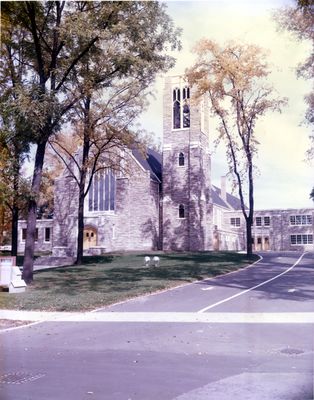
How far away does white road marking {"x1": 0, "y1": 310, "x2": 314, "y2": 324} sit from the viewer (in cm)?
917

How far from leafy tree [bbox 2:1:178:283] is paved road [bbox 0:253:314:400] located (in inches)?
248

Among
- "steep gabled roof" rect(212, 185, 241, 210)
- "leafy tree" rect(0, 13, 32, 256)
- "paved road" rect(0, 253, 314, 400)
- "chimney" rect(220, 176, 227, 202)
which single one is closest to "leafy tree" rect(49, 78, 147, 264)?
"leafy tree" rect(0, 13, 32, 256)

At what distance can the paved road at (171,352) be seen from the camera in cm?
483

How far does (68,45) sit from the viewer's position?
49.9 ft

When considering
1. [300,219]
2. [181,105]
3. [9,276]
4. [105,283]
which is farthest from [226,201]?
[9,276]

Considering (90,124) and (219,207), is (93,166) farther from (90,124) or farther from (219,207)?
(219,207)

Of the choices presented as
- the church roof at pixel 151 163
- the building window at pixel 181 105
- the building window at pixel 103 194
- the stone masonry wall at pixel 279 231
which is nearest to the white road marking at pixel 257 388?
the building window at pixel 181 105

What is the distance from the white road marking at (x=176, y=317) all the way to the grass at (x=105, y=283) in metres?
0.84

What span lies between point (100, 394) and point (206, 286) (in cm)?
1070

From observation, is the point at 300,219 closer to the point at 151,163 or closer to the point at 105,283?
the point at 151,163

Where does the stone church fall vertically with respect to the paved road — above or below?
above

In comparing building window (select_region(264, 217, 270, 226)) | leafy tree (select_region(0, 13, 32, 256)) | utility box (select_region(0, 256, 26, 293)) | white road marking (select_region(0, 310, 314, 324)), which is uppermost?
leafy tree (select_region(0, 13, 32, 256))

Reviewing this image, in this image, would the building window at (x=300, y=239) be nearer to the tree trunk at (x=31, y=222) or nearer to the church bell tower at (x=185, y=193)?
the church bell tower at (x=185, y=193)

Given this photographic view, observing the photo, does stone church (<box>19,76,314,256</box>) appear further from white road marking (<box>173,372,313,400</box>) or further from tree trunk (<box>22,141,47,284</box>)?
white road marking (<box>173,372,313,400</box>)
